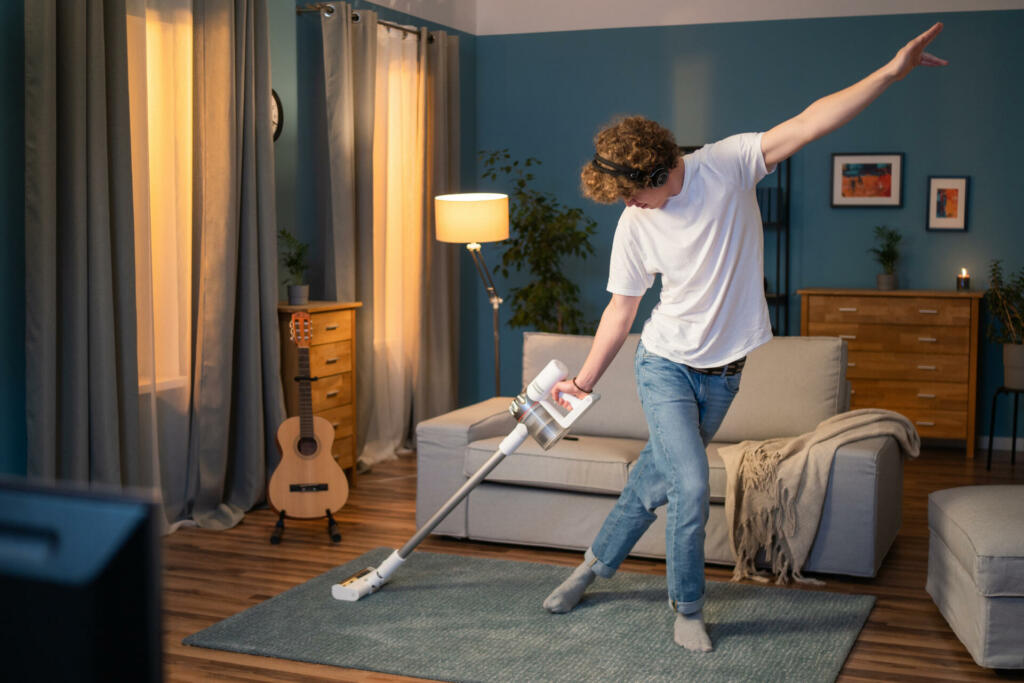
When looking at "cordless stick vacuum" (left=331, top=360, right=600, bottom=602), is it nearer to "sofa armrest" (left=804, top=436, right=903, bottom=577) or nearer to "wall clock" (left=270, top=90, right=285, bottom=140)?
"sofa armrest" (left=804, top=436, right=903, bottom=577)

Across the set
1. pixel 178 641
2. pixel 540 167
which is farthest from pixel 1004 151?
pixel 178 641

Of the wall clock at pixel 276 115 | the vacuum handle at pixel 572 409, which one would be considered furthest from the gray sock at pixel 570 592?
the wall clock at pixel 276 115

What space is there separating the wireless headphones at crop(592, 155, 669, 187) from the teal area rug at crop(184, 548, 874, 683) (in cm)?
126

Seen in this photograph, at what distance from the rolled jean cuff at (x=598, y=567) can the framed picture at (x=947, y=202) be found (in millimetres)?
3962

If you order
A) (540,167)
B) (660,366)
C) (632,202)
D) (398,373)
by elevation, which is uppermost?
(540,167)

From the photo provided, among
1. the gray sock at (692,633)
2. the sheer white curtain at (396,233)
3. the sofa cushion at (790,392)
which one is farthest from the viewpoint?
the sheer white curtain at (396,233)

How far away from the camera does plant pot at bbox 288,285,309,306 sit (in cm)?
485

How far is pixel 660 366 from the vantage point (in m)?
2.81

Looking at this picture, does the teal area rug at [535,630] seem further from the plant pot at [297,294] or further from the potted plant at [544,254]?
the potted plant at [544,254]

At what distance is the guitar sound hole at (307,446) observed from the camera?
13.5 feet

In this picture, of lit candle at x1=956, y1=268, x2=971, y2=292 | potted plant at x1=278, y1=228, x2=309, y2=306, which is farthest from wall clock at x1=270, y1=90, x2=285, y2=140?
lit candle at x1=956, y1=268, x2=971, y2=292

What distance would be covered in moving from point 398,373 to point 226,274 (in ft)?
5.94

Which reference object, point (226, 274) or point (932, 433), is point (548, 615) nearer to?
point (226, 274)

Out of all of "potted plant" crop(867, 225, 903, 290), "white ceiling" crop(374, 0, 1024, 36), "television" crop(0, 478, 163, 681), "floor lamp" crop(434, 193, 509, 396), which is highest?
"white ceiling" crop(374, 0, 1024, 36)
